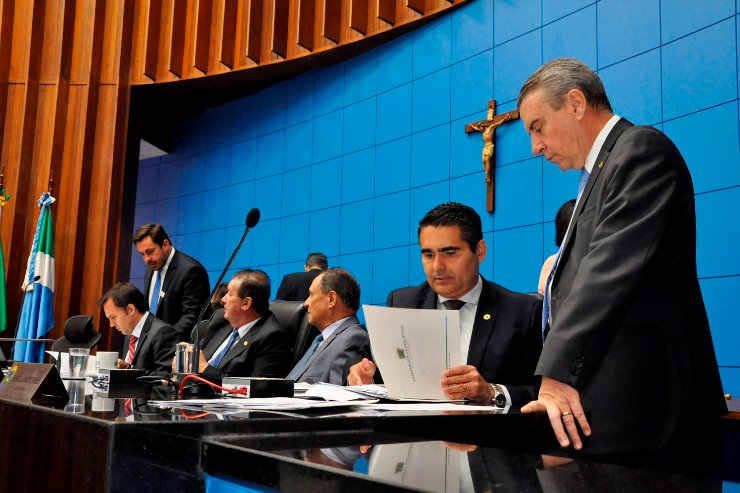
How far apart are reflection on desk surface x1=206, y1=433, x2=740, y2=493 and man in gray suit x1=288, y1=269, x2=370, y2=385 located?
79.8 inches

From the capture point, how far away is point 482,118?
214 inches

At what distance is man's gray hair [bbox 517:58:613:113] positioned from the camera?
1.73 meters

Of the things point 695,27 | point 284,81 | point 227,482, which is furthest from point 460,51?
point 227,482

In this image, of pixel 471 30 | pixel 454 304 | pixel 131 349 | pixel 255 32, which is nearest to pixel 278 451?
pixel 454 304

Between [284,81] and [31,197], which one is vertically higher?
[284,81]

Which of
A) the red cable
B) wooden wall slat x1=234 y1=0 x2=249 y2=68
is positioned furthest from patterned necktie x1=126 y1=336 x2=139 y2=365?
wooden wall slat x1=234 y1=0 x2=249 y2=68

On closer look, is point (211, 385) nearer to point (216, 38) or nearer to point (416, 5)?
point (416, 5)

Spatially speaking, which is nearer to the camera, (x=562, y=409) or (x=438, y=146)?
(x=562, y=409)

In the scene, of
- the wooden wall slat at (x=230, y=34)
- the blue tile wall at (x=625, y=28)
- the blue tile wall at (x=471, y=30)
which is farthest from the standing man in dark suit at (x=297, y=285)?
the wooden wall slat at (x=230, y=34)

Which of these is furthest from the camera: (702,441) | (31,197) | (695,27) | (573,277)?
(31,197)

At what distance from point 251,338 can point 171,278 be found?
74.9 inches

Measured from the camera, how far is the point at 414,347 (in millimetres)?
1678

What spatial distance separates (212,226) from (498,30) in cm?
384

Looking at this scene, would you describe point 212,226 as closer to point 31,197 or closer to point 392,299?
point 31,197
